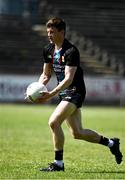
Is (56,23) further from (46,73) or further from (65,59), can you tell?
(46,73)

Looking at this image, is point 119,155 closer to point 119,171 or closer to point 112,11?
point 119,171

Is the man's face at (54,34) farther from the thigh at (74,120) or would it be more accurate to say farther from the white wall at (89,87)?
the white wall at (89,87)

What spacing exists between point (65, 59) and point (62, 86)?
1.29 feet

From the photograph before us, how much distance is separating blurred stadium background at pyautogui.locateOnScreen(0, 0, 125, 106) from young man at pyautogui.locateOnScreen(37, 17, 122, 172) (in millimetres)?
23312

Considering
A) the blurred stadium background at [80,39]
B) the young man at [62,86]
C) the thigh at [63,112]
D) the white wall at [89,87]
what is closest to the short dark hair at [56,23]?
the young man at [62,86]

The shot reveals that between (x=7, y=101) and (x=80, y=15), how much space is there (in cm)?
1085

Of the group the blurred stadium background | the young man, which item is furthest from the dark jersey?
the blurred stadium background

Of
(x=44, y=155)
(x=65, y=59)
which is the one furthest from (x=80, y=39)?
(x=65, y=59)

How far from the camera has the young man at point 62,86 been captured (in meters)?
9.11

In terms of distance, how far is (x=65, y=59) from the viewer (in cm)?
923

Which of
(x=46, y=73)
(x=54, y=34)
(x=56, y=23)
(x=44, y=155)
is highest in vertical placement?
(x=56, y=23)

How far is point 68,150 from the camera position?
12.8 metres

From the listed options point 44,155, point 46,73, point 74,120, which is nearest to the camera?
point 74,120

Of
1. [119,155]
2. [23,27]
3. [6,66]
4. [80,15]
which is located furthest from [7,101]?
[119,155]
